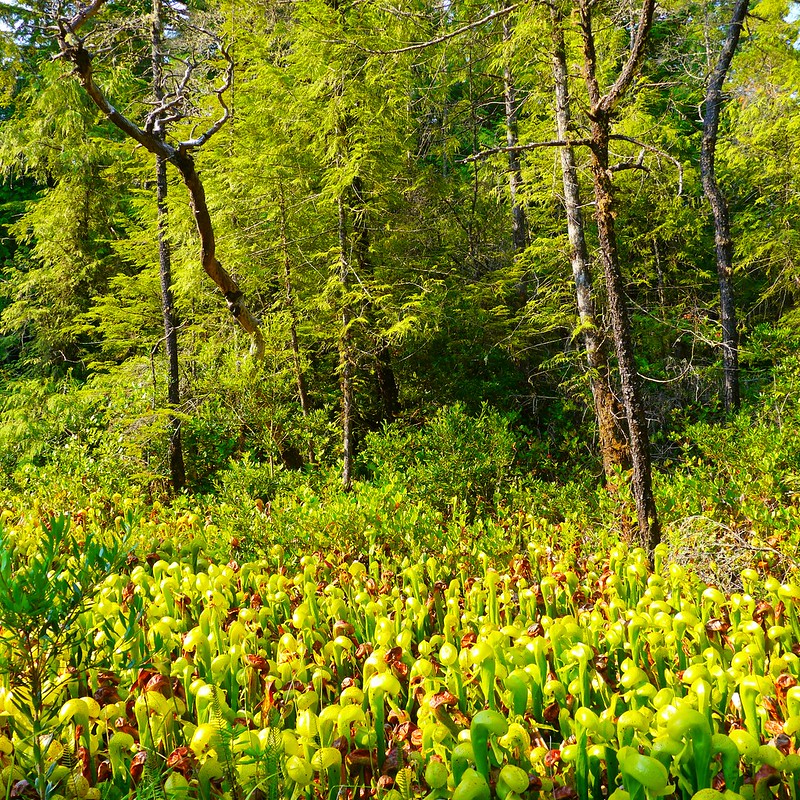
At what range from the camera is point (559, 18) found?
7281 mm

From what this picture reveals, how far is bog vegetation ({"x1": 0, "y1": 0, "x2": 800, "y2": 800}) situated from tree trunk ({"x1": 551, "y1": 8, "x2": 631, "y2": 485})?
6cm

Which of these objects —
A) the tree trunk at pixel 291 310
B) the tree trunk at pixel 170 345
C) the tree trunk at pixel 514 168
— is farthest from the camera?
the tree trunk at pixel 514 168

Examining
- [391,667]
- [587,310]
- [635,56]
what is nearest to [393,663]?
[391,667]


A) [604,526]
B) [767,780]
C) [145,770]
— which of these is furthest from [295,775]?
[604,526]

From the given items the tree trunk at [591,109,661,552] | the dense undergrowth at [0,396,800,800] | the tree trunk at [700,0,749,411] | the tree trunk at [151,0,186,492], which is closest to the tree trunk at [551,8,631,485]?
the tree trunk at [591,109,661,552]

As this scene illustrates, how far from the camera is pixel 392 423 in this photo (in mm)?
9141

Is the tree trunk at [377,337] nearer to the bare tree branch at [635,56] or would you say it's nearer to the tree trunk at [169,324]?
the tree trunk at [169,324]

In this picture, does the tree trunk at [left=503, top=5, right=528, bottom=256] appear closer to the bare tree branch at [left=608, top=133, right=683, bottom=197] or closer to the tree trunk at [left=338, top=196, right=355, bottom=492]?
the tree trunk at [left=338, top=196, right=355, bottom=492]

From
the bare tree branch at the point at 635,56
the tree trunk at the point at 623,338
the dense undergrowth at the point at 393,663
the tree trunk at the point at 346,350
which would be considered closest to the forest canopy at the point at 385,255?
the tree trunk at the point at 346,350

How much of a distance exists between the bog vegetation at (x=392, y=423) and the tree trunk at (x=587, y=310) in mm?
57

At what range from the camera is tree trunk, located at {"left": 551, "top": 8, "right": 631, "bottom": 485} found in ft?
22.5

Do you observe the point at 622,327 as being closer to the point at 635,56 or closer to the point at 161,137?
the point at 635,56

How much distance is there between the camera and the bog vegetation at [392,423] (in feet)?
6.52

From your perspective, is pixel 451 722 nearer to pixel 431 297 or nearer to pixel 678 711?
pixel 678 711
